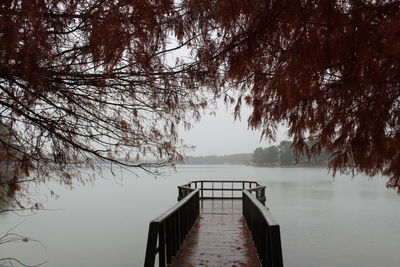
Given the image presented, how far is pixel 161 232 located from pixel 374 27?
2797 millimetres

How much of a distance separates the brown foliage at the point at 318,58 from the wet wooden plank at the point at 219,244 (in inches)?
97.6

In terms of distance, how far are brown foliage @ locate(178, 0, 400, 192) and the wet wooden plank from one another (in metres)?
2.48

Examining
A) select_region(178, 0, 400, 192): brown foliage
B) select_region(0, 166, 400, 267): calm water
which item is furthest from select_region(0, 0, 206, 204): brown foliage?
select_region(0, 166, 400, 267): calm water

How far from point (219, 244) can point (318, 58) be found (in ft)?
14.7

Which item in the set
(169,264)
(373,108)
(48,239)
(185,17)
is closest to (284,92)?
(373,108)

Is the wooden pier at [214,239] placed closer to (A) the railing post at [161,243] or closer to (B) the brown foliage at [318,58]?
(A) the railing post at [161,243]

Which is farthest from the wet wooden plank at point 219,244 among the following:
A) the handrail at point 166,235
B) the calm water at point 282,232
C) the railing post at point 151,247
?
the calm water at point 282,232

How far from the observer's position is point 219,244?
6281 millimetres

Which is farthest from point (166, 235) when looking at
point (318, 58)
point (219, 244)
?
point (318, 58)

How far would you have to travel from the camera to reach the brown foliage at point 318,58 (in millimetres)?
2379

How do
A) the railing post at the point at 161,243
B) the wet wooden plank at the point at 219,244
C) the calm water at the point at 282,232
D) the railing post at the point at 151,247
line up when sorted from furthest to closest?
1. the calm water at the point at 282,232
2. the wet wooden plank at the point at 219,244
3. the railing post at the point at 161,243
4. the railing post at the point at 151,247

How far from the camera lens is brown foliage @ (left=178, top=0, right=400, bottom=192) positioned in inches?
93.7

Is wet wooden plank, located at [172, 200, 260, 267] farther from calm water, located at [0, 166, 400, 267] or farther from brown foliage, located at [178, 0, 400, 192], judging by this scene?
calm water, located at [0, 166, 400, 267]

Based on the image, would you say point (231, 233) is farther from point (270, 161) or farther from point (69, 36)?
point (270, 161)
